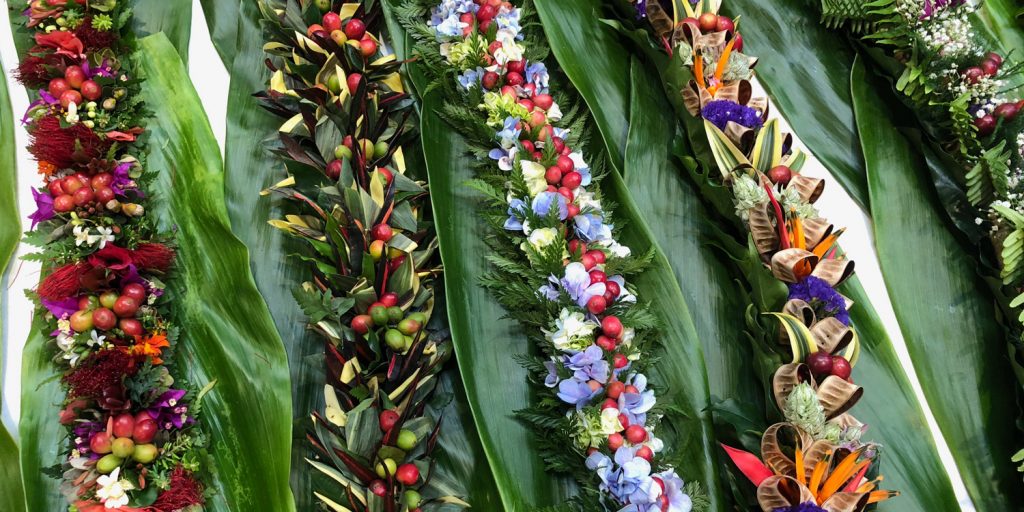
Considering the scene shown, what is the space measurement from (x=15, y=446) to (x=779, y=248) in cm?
150

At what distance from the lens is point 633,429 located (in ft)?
3.41

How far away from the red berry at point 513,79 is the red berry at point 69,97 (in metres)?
0.88

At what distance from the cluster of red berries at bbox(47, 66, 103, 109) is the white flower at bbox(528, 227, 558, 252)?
3.16 ft

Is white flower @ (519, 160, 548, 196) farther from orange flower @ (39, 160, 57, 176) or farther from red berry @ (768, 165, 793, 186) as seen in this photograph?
orange flower @ (39, 160, 57, 176)

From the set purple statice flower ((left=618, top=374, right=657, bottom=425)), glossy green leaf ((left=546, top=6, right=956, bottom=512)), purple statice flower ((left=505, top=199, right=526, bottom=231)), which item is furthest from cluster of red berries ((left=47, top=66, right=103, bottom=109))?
purple statice flower ((left=618, top=374, right=657, bottom=425))

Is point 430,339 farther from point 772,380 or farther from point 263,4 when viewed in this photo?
point 263,4

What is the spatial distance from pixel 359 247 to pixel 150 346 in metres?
0.42

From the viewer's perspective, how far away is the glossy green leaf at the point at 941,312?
3.91 feet

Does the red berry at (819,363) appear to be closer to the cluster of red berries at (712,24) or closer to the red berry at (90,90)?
the cluster of red berries at (712,24)

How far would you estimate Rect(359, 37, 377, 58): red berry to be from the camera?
4.37ft

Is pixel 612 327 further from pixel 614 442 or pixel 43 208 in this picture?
pixel 43 208

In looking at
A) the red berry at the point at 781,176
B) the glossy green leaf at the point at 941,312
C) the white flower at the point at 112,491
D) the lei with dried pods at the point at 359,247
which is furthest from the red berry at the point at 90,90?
the glossy green leaf at the point at 941,312

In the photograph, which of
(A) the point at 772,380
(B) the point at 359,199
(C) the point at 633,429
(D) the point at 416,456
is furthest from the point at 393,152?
(A) the point at 772,380

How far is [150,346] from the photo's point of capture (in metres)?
1.14
